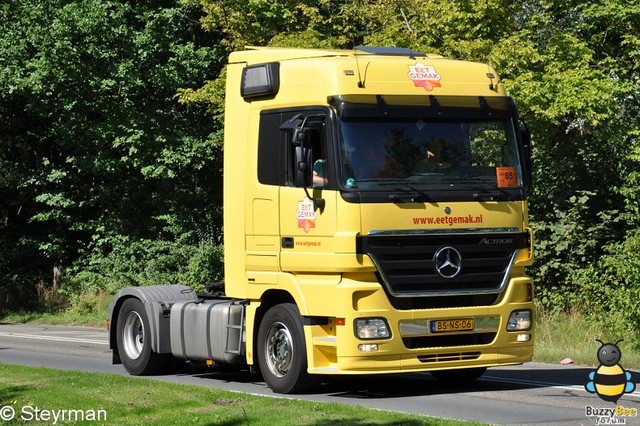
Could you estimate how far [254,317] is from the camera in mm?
14289

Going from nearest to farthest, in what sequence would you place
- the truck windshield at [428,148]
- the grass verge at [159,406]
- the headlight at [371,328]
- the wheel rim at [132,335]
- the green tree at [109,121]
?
the grass verge at [159,406], the headlight at [371,328], the truck windshield at [428,148], the wheel rim at [132,335], the green tree at [109,121]

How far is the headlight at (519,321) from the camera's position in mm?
13623

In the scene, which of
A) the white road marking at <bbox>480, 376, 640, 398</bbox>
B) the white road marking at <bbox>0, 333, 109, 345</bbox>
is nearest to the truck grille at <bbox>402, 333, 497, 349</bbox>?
the white road marking at <bbox>480, 376, 640, 398</bbox>

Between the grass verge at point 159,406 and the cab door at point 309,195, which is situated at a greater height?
the cab door at point 309,195

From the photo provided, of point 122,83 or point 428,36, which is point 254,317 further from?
point 122,83

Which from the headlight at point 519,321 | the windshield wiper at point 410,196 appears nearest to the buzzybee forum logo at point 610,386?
the headlight at point 519,321

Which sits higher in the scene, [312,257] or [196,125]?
[196,125]

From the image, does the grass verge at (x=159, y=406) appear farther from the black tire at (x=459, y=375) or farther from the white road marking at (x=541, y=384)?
the white road marking at (x=541, y=384)

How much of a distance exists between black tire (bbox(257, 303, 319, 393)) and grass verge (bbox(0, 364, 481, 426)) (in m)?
0.71

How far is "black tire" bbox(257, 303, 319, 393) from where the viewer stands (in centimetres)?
1343

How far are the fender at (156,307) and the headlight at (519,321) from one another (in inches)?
178

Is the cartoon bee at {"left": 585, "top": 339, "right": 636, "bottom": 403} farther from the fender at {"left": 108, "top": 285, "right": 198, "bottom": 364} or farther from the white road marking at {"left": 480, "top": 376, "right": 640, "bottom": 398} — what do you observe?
the fender at {"left": 108, "top": 285, "right": 198, "bottom": 364}

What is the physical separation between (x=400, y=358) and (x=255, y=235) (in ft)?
7.71

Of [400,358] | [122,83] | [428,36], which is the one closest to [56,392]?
[400,358]
